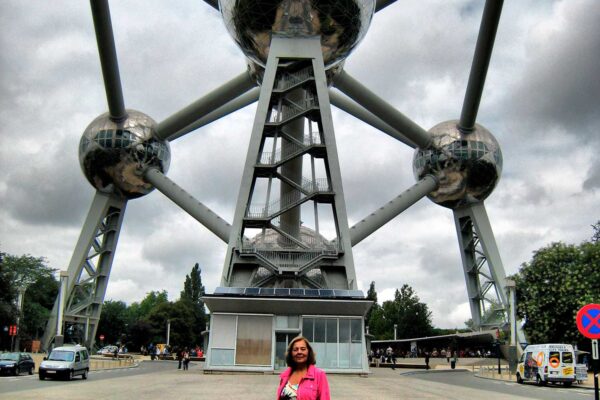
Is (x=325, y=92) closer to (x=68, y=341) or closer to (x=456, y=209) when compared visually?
(x=456, y=209)

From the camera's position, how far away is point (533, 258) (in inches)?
1505

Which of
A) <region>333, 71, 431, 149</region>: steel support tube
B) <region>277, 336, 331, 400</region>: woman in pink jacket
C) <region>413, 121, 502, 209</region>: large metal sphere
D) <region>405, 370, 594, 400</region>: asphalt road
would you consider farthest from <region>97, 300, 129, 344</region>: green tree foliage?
<region>277, 336, 331, 400</region>: woman in pink jacket

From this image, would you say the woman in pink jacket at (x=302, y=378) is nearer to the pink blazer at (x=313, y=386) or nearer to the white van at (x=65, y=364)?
the pink blazer at (x=313, y=386)

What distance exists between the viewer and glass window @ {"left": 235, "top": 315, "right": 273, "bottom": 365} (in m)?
25.5

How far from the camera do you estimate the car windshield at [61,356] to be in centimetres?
2186

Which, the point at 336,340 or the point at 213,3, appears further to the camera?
the point at 213,3

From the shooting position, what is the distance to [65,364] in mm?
21453

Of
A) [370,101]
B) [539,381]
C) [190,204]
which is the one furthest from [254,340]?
[370,101]

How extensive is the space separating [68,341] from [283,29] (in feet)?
Result: 85.8

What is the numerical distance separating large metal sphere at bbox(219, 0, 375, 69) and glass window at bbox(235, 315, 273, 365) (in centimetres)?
1553

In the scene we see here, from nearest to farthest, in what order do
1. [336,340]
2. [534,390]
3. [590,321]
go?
[590,321]
[534,390]
[336,340]

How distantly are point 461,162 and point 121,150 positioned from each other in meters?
21.3

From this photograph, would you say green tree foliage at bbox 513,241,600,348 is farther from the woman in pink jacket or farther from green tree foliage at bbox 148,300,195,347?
green tree foliage at bbox 148,300,195,347

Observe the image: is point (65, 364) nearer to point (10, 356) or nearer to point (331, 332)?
point (10, 356)
